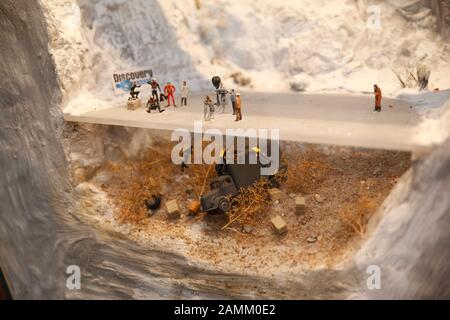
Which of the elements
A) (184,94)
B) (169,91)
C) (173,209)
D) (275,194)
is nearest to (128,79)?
(169,91)

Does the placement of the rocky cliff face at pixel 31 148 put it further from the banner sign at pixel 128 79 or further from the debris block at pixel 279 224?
the debris block at pixel 279 224


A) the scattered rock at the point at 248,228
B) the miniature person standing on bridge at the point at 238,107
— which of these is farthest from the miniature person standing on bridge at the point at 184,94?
the scattered rock at the point at 248,228

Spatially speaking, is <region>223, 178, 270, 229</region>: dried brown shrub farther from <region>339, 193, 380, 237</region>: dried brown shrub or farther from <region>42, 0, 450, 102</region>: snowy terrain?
<region>42, 0, 450, 102</region>: snowy terrain

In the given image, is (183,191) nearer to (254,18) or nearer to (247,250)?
(247,250)

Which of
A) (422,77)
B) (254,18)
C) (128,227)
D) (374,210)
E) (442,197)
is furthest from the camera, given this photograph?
(254,18)

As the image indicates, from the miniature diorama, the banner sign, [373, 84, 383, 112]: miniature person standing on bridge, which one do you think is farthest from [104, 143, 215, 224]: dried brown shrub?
[373, 84, 383, 112]: miniature person standing on bridge

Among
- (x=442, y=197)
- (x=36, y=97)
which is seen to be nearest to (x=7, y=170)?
(x=36, y=97)

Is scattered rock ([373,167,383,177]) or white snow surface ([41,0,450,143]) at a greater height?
white snow surface ([41,0,450,143])
